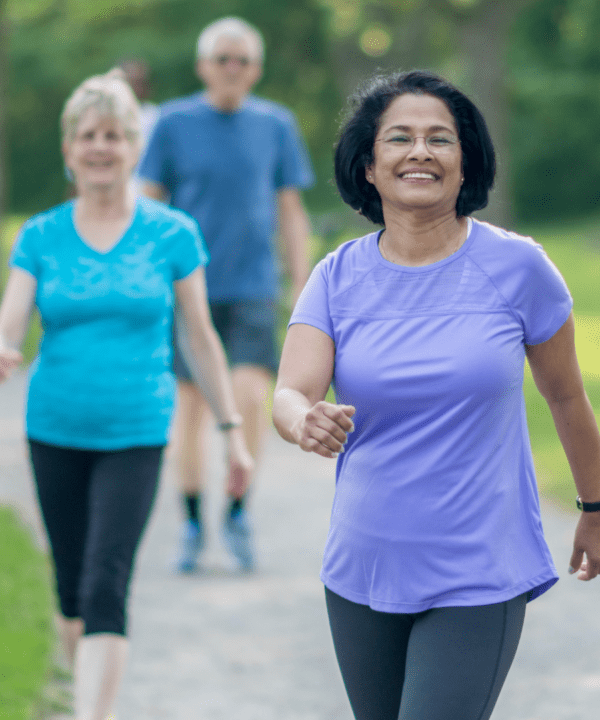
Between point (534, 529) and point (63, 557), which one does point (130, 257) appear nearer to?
point (63, 557)

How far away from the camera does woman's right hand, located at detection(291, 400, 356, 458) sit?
226 centimetres

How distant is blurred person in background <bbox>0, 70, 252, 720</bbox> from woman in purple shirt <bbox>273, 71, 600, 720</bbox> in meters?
1.15

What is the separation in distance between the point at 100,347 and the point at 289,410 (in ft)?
4.49

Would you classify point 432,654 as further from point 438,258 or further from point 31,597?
point 31,597

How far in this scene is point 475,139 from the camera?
2746mm

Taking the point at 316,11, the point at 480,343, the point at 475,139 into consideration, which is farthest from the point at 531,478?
the point at 316,11

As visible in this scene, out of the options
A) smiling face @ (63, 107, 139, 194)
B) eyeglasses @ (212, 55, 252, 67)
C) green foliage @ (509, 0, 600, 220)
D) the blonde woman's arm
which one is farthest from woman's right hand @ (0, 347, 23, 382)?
green foliage @ (509, 0, 600, 220)

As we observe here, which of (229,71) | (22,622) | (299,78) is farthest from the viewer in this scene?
(299,78)

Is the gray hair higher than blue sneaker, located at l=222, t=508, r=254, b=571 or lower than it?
higher

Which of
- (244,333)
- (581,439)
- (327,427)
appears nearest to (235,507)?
(244,333)

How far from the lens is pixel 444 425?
2.56 m

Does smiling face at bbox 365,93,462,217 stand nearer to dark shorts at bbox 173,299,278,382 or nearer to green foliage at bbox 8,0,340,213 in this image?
dark shorts at bbox 173,299,278,382

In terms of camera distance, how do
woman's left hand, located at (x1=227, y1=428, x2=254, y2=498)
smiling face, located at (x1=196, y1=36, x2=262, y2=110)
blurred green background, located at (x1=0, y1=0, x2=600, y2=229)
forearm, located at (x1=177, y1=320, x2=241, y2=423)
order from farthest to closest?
blurred green background, located at (x1=0, y1=0, x2=600, y2=229)
smiling face, located at (x1=196, y1=36, x2=262, y2=110)
woman's left hand, located at (x1=227, y1=428, x2=254, y2=498)
forearm, located at (x1=177, y1=320, x2=241, y2=423)

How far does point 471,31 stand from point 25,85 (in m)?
26.3
